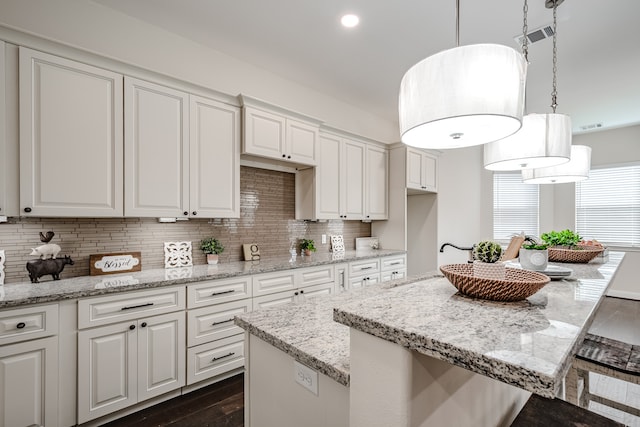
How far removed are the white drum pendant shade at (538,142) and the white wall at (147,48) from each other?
2.27 m

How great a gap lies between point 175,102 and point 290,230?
1.78 metres

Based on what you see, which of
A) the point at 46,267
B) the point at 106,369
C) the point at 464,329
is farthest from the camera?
the point at 46,267

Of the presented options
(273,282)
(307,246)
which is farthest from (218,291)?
(307,246)

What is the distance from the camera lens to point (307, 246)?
3.60 meters

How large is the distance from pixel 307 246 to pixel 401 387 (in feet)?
9.78

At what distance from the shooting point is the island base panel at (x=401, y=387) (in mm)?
637

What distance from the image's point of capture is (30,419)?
167cm

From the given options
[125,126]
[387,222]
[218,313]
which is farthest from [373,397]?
[387,222]

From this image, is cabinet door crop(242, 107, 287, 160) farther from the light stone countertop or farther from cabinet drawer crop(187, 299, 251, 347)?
the light stone countertop

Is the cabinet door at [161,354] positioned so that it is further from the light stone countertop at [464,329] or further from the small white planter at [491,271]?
the small white planter at [491,271]

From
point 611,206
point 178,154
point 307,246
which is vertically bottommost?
point 307,246

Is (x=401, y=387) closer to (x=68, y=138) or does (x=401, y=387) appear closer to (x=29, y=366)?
(x=29, y=366)

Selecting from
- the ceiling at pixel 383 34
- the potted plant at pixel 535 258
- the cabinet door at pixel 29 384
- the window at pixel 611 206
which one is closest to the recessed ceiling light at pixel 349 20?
the ceiling at pixel 383 34

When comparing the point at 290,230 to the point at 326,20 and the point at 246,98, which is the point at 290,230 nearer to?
the point at 246,98
